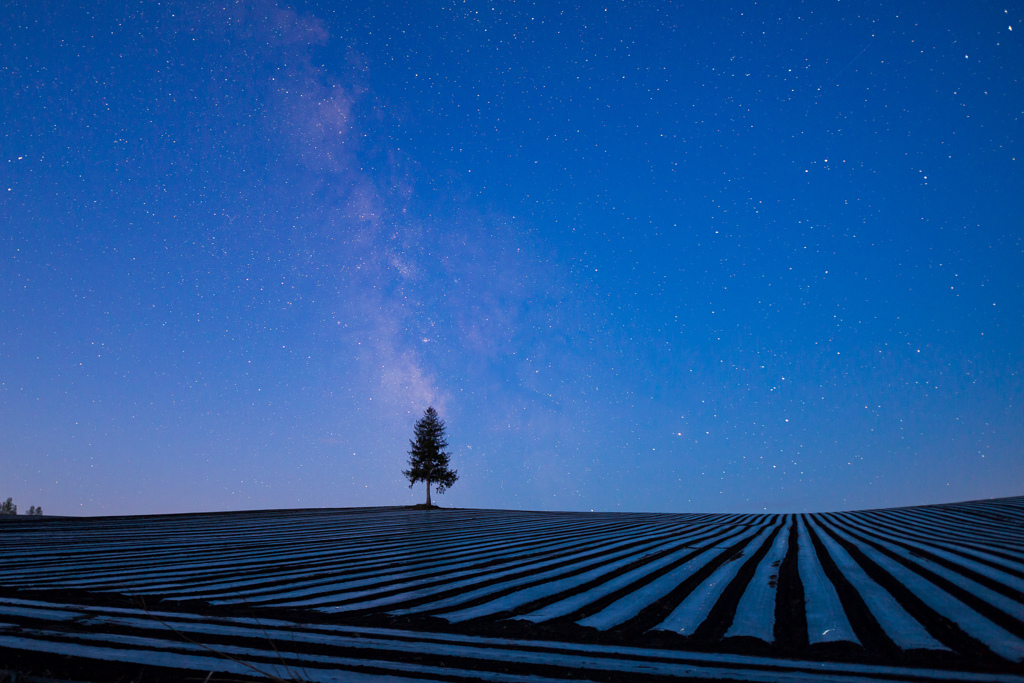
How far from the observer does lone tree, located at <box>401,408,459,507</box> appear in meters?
26.3

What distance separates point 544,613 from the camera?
328 centimetres

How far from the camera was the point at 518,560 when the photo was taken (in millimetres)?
5770

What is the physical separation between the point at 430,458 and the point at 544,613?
2407 cm

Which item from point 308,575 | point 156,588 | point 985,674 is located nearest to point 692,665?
point 985,674

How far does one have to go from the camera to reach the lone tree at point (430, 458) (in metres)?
26.3

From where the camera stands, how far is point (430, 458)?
26.5m

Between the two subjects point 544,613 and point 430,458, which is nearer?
point 544,613

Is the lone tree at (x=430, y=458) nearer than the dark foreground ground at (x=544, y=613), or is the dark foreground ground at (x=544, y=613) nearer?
the dark foreground ground at (x=544, y=613)

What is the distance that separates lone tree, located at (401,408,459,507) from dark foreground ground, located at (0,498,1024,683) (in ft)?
65.6

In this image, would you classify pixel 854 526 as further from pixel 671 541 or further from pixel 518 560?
pixel 518 560

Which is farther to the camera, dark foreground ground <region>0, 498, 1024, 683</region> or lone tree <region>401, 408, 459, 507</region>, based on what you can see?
lone tree <region>401, 408, 459, 507</region>

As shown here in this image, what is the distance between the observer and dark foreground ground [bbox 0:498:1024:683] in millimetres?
2293

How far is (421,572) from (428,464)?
21.9 m

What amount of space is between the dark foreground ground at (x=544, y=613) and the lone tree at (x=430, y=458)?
65.6 ft
